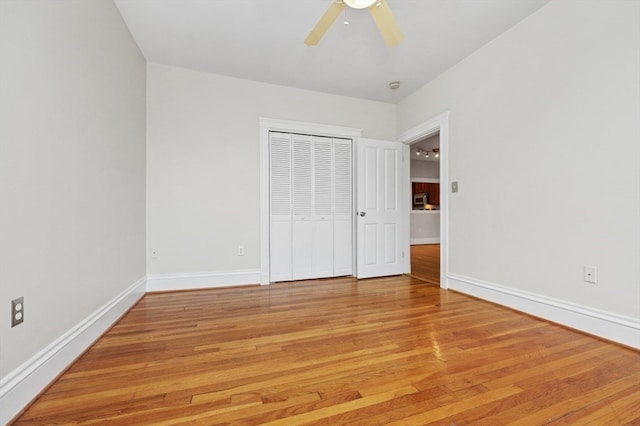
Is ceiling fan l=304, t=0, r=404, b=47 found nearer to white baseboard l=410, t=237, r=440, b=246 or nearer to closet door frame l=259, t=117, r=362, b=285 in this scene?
closet door frame l=259, t=117, r=362, b=285

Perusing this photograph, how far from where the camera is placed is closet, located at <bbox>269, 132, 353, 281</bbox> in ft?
12.3

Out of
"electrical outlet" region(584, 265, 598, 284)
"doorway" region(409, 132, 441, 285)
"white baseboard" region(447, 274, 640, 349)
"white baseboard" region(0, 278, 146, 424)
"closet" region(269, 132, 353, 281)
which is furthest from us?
"doorway" region(409, 132, 441, 285)

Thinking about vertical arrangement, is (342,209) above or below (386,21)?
below

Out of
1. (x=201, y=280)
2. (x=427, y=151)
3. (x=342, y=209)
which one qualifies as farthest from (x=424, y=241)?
(x=201, y=280)

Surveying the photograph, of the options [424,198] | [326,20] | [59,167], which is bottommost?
[59,167]

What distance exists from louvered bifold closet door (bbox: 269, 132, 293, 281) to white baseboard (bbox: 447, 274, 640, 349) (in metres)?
2.29

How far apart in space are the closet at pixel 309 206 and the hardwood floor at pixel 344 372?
1.33 m

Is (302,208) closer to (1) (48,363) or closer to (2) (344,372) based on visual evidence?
(2) (344,372)

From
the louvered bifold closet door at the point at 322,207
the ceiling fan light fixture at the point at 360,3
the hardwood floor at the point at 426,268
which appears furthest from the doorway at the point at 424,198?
the ceiling fan light fixture at the point at 360,3

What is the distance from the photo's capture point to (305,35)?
8.95 feet

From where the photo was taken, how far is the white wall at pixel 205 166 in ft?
10.7

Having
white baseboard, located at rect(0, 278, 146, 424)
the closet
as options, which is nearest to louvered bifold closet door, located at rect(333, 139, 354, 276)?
the closet

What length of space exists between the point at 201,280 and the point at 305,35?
3.03 meters

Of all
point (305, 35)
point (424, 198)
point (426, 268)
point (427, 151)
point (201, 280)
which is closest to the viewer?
point (305, 35)
